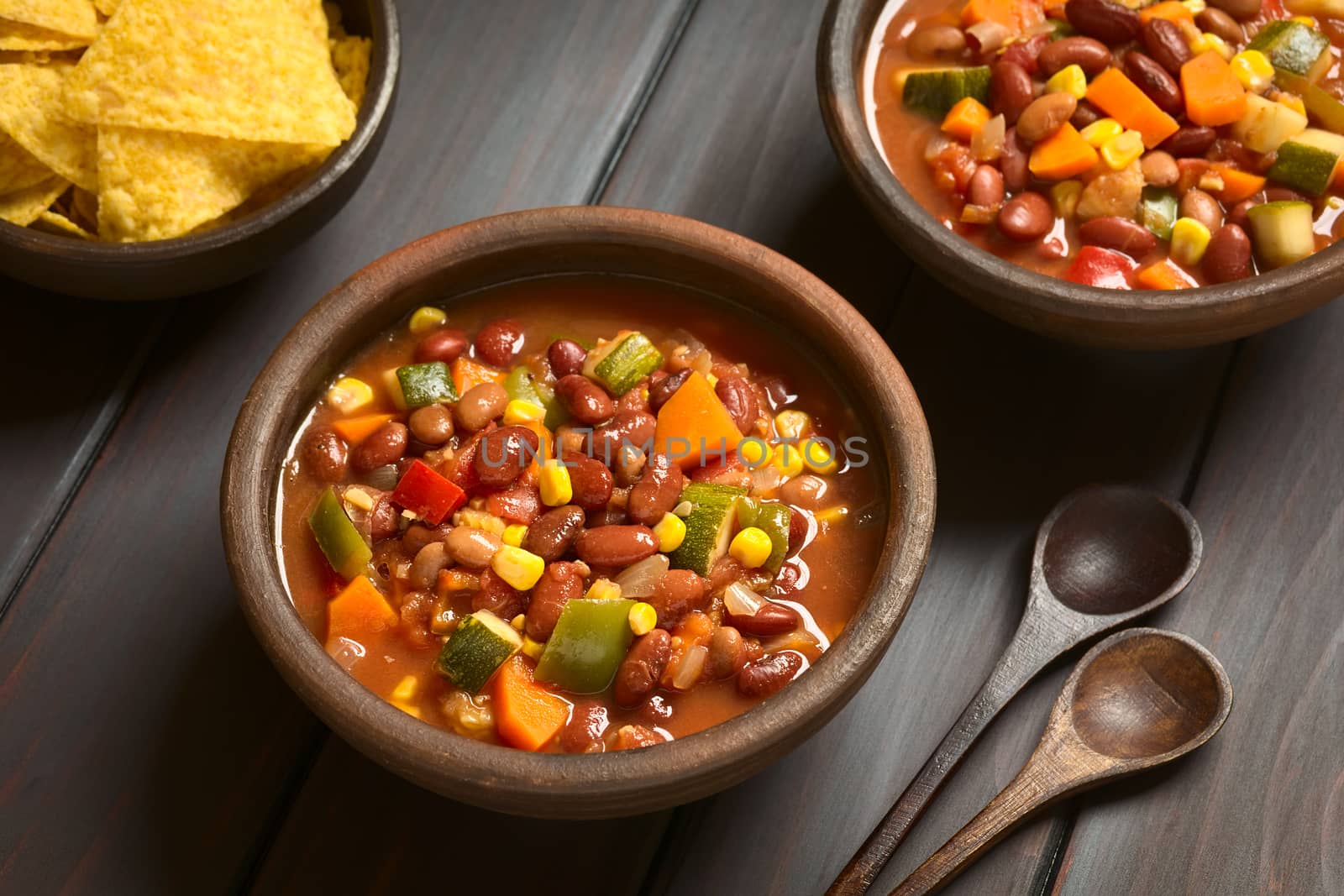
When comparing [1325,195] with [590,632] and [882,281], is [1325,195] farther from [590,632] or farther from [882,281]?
[590,632]

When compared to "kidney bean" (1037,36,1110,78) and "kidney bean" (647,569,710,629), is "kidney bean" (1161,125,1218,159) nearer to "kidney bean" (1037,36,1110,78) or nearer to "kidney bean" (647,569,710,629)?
"kidney bean" (1037,36,1110,78)

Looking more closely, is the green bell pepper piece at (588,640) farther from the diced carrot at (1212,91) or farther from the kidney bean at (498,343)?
the diced carrot at (1212,91)

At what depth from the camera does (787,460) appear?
96.6 inches

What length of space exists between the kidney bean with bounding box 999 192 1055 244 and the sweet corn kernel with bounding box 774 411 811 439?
23.8 inches

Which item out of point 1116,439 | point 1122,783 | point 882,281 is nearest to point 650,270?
point 882,281

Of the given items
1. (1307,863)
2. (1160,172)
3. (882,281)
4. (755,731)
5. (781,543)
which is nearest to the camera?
(755,731)

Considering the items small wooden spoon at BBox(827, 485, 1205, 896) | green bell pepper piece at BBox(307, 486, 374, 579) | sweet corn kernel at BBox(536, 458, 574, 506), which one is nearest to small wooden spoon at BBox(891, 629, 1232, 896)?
small wooden spoon at BBox(827, 485, 1205, 896)

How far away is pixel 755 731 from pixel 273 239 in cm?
137

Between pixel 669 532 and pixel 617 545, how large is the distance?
10 centimetres

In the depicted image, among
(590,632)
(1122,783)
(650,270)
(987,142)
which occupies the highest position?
(987,142)

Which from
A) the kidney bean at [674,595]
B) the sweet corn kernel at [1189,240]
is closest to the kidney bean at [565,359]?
the kidney bean at [674,595]

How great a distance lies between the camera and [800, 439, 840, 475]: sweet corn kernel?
247cm

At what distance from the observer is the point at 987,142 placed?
2.78 m

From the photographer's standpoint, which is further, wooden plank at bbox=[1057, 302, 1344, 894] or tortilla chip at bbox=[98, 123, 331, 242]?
tortilla chip at bbox=[98, 123, 331, 242]
